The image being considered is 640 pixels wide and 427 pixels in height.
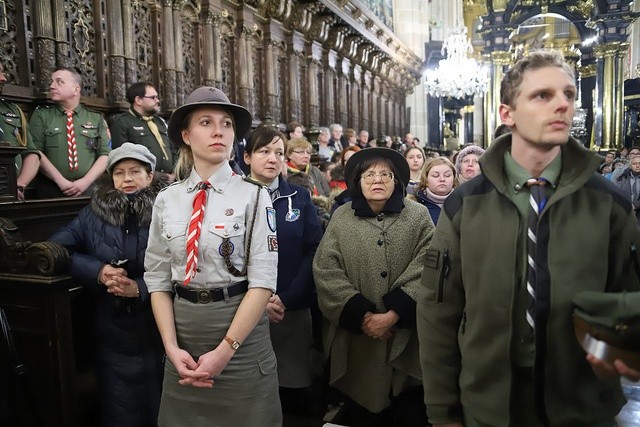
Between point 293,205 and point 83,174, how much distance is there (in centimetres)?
221

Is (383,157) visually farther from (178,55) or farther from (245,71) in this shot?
(245,71)

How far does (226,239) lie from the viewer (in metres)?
1.76

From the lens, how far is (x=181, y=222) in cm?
179

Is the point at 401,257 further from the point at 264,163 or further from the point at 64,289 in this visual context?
the point at 64,289

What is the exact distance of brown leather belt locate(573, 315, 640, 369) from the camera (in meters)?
1.23

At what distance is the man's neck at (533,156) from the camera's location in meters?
1.45

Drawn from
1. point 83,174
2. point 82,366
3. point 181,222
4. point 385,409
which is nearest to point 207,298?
point 181,222

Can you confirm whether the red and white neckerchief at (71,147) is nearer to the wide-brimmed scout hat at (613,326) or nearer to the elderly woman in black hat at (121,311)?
the elderly woman in black hat at (121,311)

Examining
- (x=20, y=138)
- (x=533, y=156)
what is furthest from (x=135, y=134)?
(x=533, y=156)

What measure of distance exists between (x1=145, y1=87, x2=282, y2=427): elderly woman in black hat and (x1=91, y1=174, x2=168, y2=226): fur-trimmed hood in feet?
1.83

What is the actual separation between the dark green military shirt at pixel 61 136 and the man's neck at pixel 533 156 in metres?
3.61

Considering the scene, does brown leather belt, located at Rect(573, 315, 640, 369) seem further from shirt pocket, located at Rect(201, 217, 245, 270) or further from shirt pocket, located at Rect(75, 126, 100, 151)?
shirt pocket, located at Rect(75, 126, 100, 151)

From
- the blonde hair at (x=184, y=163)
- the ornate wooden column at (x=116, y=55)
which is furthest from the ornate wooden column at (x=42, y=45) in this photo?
the blonde hair at (x=184, y=163)

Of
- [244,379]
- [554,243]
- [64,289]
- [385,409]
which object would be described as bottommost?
[385,409]
